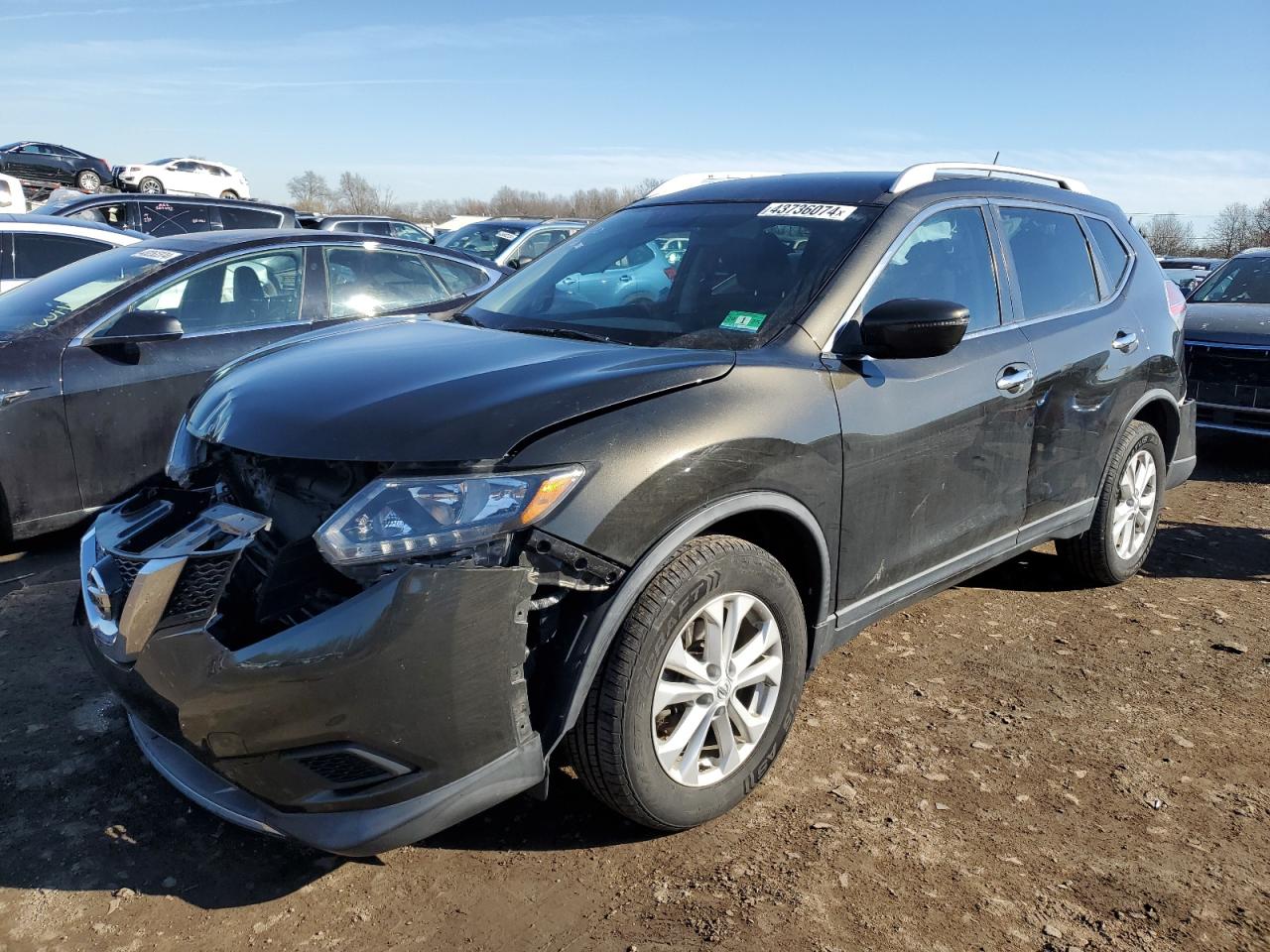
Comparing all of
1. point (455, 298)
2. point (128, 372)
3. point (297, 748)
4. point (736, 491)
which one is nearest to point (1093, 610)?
point (736, 491)

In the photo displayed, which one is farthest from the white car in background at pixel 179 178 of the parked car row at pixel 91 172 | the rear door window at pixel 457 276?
the rear door window at pixel 457 276

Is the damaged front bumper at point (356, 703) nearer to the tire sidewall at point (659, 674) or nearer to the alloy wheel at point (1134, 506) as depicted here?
the tire sidewall at point (659, 674)

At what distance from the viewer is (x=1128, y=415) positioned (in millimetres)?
4430

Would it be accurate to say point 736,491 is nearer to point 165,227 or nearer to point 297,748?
point 297,748

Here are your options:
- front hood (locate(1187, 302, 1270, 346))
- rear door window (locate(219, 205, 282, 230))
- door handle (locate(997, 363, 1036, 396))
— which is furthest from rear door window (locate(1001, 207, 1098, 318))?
rear door window (locate(219, 205, 282, 230))

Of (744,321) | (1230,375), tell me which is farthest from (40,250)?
(1230,375)

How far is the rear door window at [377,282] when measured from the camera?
5895mm

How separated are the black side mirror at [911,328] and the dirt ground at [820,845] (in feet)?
4.39

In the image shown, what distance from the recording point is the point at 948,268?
3520 mm

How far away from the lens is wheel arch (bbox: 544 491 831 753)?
91.3 inches

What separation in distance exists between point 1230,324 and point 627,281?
6297mm

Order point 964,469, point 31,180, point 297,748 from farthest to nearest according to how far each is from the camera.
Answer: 1. point 31,180
2. point 964,469
3. point 297,748

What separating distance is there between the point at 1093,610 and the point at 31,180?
113 feet

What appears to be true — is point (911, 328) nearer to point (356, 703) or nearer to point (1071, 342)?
point (1071, 342)
